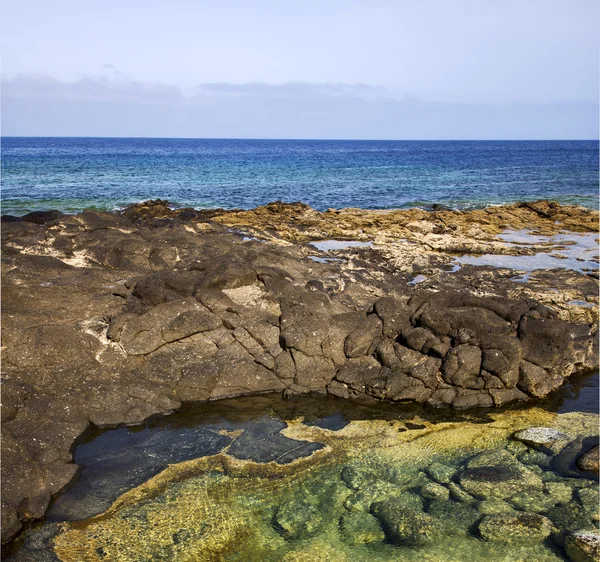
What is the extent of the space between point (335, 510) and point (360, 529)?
69 cm

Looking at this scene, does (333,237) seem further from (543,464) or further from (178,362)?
(543,464)

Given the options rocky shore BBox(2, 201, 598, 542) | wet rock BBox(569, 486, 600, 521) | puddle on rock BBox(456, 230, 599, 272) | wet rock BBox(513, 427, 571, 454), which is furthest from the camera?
puddle on rock BBox(456, 230, 599, 272)

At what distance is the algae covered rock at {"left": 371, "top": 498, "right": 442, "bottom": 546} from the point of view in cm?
1013

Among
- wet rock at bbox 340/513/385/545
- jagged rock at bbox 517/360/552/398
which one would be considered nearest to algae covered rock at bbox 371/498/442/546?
wet rock at bbox 340/513/385/545

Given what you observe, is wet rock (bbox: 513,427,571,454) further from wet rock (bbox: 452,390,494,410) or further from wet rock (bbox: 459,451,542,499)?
wet rock (bbox: 452,390,494,410)

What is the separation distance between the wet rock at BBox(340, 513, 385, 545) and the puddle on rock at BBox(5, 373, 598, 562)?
1.0 inches

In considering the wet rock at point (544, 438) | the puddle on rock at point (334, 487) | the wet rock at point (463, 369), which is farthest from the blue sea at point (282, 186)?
the wet rock at point (544, 438)

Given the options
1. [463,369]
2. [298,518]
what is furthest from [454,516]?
[463,369]

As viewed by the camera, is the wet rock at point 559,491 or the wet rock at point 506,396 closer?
the wet rock at point 559,491

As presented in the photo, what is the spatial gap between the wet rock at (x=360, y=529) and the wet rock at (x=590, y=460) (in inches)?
178

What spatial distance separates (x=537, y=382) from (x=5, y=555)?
1224cm

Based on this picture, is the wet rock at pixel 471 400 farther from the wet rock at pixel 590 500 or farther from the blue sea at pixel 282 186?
the blue sea at pixel 282 186

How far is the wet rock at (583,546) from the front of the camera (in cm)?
951

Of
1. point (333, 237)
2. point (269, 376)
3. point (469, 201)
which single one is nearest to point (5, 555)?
point (269, 376)
